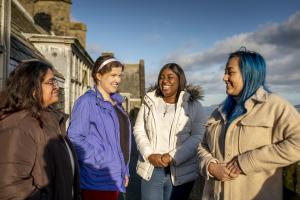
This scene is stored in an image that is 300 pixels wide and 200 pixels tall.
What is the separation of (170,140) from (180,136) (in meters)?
0.13

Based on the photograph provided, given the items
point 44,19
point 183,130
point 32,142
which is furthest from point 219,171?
point 44,19

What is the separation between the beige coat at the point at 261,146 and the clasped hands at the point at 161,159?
97 centimetres

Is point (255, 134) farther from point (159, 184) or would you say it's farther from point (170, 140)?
point (159, 184)

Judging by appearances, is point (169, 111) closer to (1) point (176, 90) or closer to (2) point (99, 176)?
(1) point (176, 90)

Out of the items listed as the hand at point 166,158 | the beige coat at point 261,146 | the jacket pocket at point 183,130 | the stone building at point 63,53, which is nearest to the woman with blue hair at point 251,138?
the beige coat at point 261,146

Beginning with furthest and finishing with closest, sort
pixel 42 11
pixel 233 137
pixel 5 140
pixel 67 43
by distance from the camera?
pixel 42 11 → pixel 67 43 → pixel 233 137 → pixel 5 140

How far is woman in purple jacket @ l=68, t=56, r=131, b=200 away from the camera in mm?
3168

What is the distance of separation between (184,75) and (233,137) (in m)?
1.48

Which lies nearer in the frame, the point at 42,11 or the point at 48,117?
the point at 48,117

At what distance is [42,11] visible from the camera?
16.0 m

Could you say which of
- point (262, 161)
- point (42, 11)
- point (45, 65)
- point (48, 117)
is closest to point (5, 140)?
point (48, 117)

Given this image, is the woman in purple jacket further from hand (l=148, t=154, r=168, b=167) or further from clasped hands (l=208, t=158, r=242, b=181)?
clasped hands (l=208, t=158, r=242, b=181)

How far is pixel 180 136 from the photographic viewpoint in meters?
3.63

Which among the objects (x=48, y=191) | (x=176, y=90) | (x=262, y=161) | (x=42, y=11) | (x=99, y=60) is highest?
(x=42, y=11)
